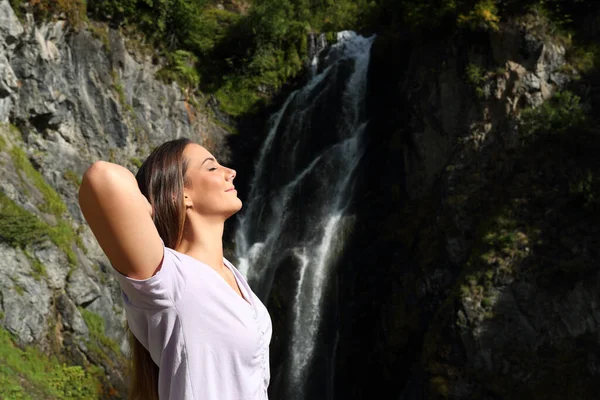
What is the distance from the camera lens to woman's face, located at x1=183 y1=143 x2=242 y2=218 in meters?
1.85

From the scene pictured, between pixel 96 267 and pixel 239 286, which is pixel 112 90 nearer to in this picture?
pixel 96 267

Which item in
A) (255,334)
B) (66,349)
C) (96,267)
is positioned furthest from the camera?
(96,267)

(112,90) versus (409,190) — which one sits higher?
(112,90)

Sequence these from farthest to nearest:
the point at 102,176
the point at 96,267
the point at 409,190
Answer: the point at 409,190 → the point at 96,267 → the point at 102,176

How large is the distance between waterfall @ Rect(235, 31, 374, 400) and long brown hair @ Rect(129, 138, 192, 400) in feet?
39.4

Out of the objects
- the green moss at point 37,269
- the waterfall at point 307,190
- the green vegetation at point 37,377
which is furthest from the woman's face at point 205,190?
the waterfall at point 307,190

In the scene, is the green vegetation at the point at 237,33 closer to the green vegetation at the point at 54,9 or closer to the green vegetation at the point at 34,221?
the green vegetation at the point at 54,9

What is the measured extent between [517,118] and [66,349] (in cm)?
965

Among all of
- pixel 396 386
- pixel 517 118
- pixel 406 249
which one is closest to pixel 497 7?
pixel 517 118

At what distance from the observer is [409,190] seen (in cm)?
1505

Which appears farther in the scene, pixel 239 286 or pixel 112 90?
pixel 112 90

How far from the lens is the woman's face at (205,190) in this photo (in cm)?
185

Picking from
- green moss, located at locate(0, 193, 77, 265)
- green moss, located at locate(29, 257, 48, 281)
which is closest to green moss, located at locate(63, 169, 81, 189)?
green moss, located at locate(0, 193, 77, 265)

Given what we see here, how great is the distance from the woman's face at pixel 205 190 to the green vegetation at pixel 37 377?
771 centimetres
